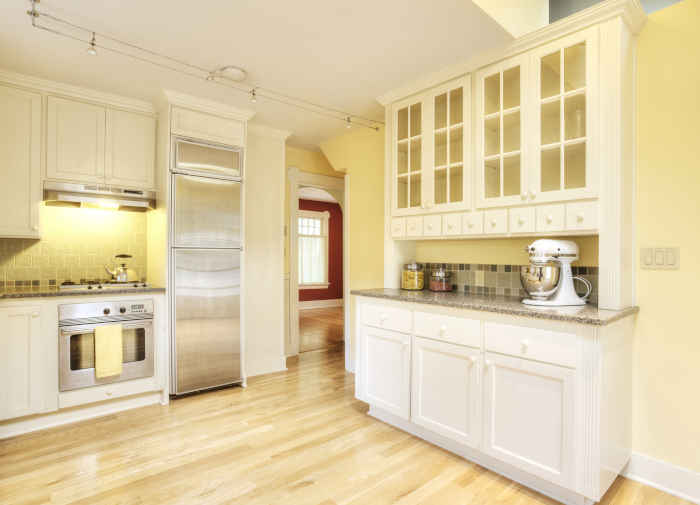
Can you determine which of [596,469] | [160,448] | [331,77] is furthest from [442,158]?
[160,448]

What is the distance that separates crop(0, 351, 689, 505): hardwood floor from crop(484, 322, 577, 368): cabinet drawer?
28.6 inches

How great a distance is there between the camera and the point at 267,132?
159 inches

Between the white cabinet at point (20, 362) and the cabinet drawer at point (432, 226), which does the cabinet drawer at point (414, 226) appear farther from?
the white cabinet at point (20, 362)

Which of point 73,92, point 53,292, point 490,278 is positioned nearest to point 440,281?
point 490,278

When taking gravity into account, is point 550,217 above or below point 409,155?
below

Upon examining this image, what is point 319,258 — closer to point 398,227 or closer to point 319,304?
point 319,304

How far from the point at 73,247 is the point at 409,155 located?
2970 millimetres

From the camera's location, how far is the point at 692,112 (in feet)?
6.57

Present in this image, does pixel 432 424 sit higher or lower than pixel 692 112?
lower

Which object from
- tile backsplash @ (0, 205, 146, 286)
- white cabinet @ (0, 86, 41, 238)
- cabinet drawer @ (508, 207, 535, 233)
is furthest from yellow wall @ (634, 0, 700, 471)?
white cabinet @ (0, 86, 41, 238)

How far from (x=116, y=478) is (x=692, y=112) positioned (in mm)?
3640

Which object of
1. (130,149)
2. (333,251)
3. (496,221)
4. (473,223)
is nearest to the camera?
(496,221)

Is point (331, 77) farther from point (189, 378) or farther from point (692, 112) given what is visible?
point (189, 378)

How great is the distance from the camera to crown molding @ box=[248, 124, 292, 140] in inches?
156
